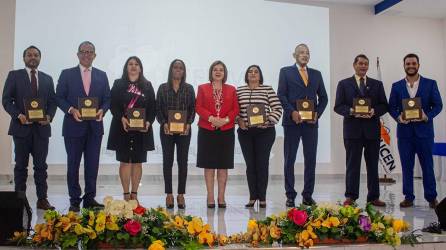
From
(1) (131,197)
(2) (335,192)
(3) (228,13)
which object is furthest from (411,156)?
(3) (228,13)

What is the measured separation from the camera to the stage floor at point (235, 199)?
3.24 meters

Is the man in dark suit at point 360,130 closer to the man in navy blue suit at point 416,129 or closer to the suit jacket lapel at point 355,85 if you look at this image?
the suit jacket lapel at point 355,85

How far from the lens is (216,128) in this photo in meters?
3.87

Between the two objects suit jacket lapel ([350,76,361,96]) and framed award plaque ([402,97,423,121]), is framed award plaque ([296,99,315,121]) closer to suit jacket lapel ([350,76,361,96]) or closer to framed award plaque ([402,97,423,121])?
suit jacket lapel ([350,76,361,96])

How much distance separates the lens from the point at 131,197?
3.83m

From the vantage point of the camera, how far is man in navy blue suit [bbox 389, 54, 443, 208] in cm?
405

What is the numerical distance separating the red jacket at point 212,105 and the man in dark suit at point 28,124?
1.37m

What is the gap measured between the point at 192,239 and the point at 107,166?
450cm

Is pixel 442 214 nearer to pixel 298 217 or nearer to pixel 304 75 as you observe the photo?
pixel 298 217

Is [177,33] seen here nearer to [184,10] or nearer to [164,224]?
[184,10]

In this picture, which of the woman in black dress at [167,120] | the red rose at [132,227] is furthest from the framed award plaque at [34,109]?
the red rose at [132,227]

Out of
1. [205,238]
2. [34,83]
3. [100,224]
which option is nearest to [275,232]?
[205,238]

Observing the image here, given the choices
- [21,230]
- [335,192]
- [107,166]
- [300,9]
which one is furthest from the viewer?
[300,9]

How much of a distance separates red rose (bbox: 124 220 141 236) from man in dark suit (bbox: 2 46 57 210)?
1.84 metres
